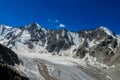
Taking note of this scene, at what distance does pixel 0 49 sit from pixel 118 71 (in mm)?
83270

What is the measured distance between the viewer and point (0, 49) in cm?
11956

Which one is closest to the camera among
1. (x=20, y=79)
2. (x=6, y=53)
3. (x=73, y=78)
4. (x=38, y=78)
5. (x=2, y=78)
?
(x=2, y=78)

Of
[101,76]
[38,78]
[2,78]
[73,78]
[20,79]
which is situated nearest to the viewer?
[2,78]

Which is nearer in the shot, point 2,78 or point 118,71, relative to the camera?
point 2,78

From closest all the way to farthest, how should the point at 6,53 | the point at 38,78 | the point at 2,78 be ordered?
Answer: the point at 2,78, the point at 38,78, the point at 6,53

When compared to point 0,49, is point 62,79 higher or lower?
lower

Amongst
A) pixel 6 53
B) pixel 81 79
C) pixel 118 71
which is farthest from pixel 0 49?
pixel 118 71

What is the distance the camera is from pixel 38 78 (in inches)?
4510

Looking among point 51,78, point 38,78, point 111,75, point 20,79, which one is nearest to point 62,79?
point 51,78

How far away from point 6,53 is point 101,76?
210 feet

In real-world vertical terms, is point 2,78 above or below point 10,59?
below

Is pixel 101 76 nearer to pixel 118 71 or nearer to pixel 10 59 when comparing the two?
pixel 118 71

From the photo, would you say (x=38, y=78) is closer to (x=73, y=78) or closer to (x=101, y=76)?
(x=73, y=78)

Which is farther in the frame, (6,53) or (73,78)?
(73,78)
